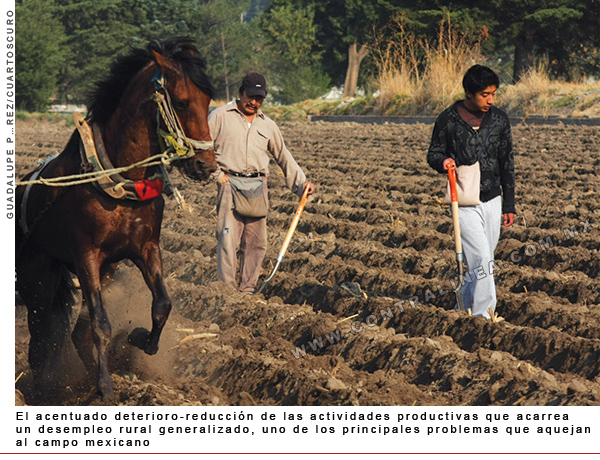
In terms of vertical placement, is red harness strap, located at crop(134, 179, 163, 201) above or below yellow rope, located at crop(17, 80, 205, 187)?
below

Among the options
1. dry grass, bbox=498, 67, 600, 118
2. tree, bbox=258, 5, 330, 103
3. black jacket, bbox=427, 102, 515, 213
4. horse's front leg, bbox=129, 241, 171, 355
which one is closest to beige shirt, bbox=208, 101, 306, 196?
black jacket, bbox=427, 102, 515, 213

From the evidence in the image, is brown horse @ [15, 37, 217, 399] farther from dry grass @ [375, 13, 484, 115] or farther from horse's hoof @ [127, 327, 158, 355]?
dry grass @ [375, 13, 484, 115]

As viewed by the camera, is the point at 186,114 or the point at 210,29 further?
the point at 210,29

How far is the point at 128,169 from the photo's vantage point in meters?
5.05

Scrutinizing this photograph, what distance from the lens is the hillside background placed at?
24188mm

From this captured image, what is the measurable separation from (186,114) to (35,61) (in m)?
42.7

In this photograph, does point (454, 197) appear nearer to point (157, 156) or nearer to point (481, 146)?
point (481, 146)

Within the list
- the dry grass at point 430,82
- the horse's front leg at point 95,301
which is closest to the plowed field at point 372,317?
the horse's front leg at point 95,301

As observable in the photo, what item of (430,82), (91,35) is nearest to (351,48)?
(91,35)

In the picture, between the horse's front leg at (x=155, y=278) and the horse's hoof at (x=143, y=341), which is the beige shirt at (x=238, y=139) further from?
the horse's hoof at (x=143, y=341)

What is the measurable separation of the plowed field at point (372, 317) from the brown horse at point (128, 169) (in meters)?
0.56

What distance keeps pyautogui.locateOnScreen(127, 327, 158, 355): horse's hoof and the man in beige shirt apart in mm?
1579

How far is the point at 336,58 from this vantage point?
143ft

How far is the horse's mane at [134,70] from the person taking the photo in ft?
16.3
